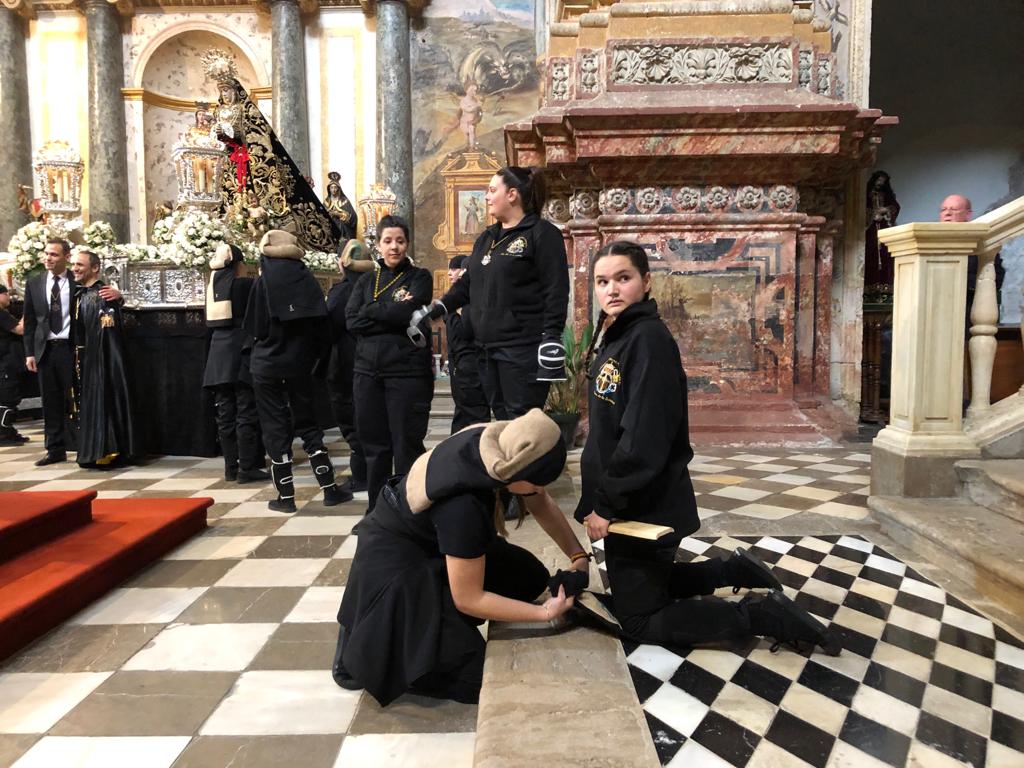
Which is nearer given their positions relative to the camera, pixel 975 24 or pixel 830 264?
pixel 830 264

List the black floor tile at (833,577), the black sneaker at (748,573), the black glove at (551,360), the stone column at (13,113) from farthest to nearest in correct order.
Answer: the stone column at (13,113) → the black glove at (551,360) → the black floor tile at (833,577) → the black sneaker at (748,573)

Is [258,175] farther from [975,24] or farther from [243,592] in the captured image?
[975,24]

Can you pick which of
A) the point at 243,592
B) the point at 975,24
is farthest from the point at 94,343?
the point at 975,24

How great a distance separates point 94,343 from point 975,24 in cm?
1102

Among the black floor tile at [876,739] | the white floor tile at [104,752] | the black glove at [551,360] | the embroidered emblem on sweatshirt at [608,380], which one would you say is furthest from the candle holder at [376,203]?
the black floor tile at [876,739]

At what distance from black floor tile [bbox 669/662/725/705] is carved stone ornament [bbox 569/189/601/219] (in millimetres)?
5050

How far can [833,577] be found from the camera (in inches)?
110

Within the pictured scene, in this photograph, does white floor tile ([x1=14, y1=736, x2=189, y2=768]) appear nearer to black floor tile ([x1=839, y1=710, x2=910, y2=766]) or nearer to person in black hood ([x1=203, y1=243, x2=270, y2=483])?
black floor tile ([x1=839, y1=710, x2=910, y2=766])

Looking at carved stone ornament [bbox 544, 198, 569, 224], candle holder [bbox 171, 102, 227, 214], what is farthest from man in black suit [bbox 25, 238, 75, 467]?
carved stone ornament [bbox 544, 198, 569, 224]

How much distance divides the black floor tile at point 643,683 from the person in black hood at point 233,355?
3.50 m

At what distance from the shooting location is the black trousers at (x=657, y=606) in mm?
2096

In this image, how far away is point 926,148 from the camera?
9.30 metres

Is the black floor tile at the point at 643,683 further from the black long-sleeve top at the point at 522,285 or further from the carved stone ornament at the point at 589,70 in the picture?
the carved stone ornament at the point at 589,70

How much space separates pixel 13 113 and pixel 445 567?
15511 millimetres
